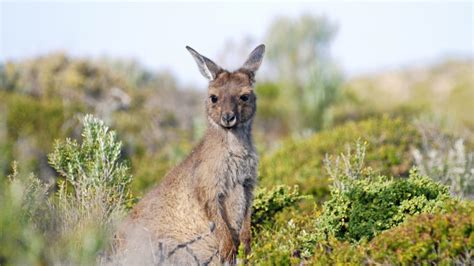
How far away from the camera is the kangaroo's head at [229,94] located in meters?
7.27

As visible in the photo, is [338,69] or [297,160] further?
[338,69]

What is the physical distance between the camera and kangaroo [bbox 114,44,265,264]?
22.7 feet

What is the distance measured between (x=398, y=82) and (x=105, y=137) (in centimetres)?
3301

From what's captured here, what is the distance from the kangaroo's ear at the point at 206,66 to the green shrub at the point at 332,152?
153 inches

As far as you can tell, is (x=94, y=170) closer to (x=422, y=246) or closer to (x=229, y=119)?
(x=229, y=119)

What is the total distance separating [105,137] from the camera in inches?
288

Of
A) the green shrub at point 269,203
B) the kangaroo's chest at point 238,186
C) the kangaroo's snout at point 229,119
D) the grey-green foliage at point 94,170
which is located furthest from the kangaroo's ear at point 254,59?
the grey-green foliage at point 94,170

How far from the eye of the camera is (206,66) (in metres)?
7.59

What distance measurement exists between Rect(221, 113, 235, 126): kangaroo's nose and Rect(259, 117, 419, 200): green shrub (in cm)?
415

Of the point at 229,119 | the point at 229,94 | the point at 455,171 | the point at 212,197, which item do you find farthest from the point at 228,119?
the point at 455,171

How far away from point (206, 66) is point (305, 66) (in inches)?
550

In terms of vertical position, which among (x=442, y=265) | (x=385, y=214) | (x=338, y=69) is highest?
(x=338, y=69)

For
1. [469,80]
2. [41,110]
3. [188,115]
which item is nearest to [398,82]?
[469,80]

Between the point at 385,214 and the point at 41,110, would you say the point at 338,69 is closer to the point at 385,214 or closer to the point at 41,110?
the point at 41,110
